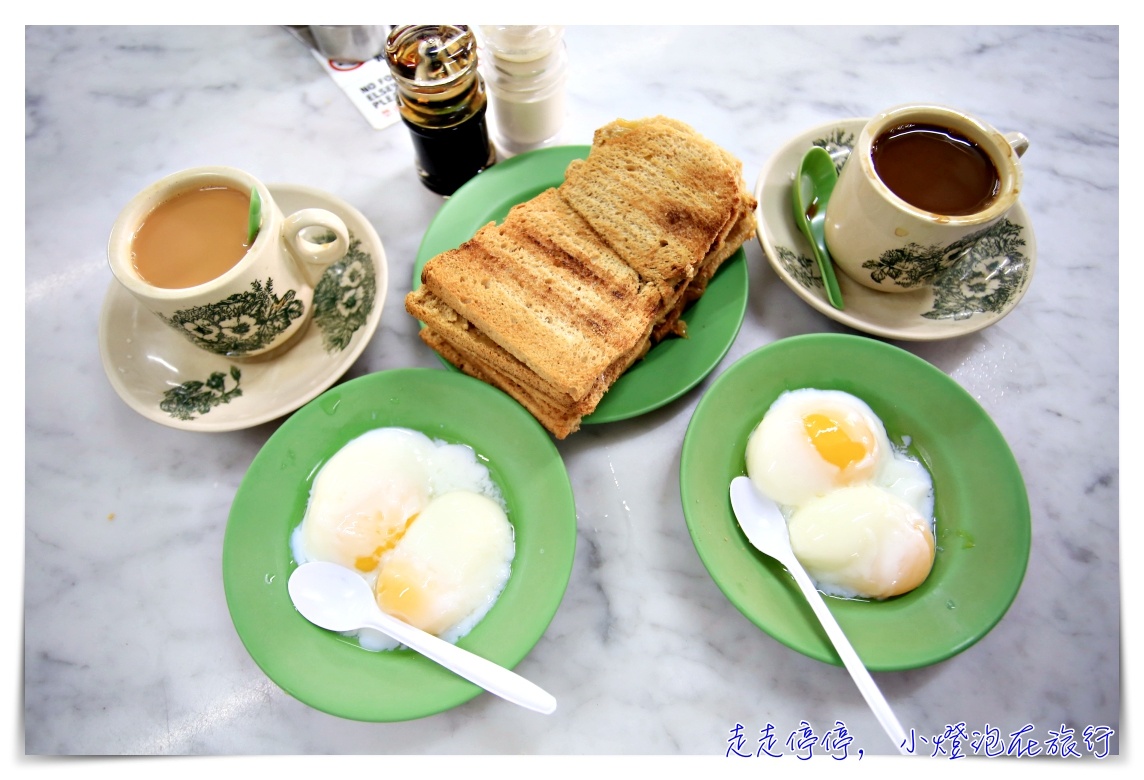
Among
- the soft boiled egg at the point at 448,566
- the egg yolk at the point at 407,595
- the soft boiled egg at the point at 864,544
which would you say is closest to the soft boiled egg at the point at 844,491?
the soft boiled egg at the point at 864,544

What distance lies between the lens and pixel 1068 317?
55.0 inches

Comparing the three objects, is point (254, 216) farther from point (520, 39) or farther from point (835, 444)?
point (835, 444)

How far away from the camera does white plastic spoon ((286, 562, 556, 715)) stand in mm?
983

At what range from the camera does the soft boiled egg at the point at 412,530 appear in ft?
3.48

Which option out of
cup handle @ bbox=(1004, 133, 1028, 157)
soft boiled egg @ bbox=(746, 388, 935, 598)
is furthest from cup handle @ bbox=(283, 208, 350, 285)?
cup handle @ bbox=(1004, 133, 1028, 157)

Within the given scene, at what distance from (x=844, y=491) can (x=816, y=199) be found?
62cm

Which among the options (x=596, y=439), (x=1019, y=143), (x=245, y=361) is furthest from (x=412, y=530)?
(x=1019, y=143)

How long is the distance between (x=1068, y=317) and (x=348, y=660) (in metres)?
1.53

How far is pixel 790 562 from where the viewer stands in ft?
3.52

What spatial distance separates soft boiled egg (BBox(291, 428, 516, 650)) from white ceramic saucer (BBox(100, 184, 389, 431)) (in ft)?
0.55

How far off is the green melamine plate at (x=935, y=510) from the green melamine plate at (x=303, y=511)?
9.8 inches

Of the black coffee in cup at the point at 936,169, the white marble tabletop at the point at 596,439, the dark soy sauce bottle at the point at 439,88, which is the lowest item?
the white marble tabletop at the point at 596,439

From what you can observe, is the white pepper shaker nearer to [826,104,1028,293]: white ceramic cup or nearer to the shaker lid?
the shaker lid

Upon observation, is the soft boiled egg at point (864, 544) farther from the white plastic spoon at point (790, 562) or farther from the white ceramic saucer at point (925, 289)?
the white ceramic saucer at point (925, 289)
